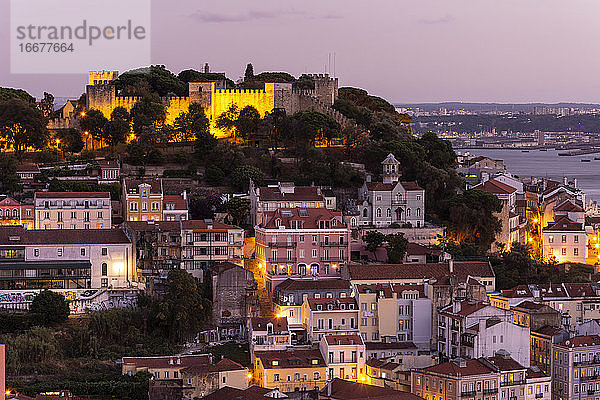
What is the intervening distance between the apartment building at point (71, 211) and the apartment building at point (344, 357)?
8421 millimetres

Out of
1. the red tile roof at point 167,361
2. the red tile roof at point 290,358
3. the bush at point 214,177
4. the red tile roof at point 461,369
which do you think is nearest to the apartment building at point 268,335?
the red tile roof at point 290,358

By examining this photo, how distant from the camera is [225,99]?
127 feet

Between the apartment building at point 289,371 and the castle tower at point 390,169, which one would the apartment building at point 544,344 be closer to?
the apartment building at point 289,371

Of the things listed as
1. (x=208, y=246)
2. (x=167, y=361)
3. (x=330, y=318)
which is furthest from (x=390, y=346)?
A: (x=208, y=246)

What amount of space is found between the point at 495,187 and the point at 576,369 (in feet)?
37.5

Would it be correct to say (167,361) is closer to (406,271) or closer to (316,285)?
(316,285)

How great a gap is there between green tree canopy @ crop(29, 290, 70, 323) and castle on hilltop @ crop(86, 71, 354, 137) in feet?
44.8

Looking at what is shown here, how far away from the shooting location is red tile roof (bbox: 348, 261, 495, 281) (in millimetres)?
26406

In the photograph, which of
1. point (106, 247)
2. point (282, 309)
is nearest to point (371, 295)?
point (282, 309)

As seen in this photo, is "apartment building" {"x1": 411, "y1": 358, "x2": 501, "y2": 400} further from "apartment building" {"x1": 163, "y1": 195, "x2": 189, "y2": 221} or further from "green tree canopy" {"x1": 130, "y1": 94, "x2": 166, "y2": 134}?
"green tree canopy" {"x1": 130, "y1": 94, "x2": 166, "y2": 134}

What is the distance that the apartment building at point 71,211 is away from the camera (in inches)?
1156

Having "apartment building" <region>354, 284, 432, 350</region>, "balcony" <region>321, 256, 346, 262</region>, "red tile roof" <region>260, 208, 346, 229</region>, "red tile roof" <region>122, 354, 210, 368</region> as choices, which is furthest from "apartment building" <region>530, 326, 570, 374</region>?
"red tile roof" <region>122, 354, 210, 368</region>

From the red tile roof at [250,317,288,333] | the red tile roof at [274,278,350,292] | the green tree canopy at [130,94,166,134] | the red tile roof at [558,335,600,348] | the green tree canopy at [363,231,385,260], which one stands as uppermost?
the green tree canopy at [130,94,166,134]

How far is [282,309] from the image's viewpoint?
25.4 m
